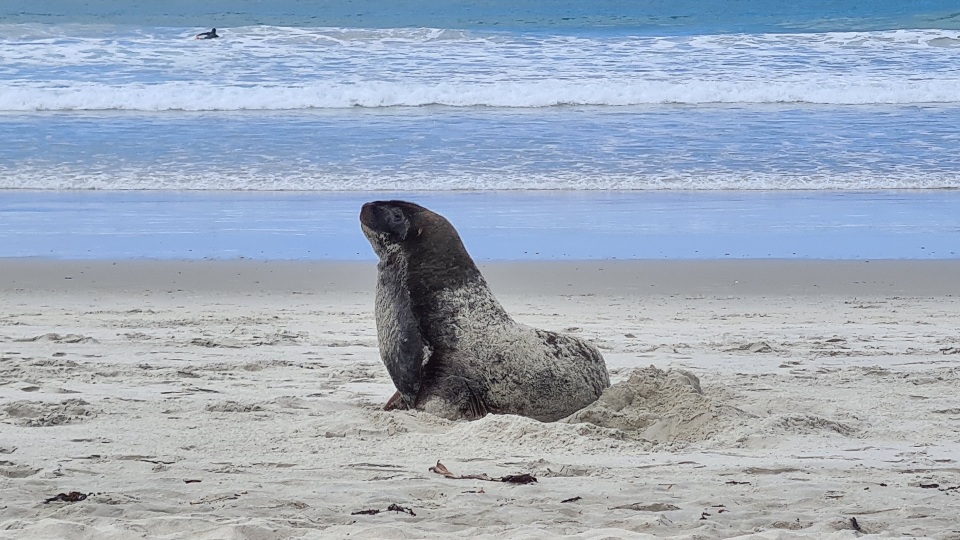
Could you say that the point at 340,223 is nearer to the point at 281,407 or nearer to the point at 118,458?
the point at 281,407

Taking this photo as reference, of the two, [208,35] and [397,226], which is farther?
[208,35]

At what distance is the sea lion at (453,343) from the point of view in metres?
4.30

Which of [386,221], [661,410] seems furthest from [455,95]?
[661,410]

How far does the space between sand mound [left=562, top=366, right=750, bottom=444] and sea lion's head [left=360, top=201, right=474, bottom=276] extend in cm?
74

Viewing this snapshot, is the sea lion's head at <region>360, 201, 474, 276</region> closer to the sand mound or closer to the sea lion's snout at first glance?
the sea lion's snout

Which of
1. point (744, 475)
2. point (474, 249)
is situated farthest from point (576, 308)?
point (744, 475)

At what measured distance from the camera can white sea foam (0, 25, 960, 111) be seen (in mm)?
16734

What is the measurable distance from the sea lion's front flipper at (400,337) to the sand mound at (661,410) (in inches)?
23.2

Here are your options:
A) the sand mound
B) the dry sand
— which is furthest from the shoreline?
the sand mound

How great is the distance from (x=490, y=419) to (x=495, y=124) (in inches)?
424

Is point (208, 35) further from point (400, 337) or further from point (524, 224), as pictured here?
point (400, 337)

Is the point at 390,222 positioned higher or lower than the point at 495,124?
lower

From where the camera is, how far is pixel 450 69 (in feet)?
62.7

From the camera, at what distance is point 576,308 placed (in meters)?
6.77
